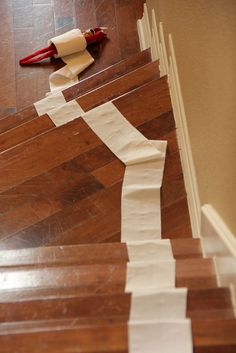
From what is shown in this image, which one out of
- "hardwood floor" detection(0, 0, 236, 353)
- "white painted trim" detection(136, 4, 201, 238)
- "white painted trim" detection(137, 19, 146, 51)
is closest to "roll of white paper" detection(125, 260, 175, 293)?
"hardwood floor" detection(0, 0, 236, 353)

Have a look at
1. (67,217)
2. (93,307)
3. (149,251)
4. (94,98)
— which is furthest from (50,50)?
(93,307)

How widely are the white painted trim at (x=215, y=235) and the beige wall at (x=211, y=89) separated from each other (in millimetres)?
21

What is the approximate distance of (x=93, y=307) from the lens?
1.23m

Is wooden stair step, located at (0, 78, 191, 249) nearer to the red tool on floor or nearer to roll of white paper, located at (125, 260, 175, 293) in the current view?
roll of white paper, located at (125, 260, 175, 293)

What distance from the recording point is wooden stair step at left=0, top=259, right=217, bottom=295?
4.51 ft

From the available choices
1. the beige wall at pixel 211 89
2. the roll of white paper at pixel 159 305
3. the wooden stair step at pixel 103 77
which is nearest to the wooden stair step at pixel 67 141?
the beige wall at pixel 211 89

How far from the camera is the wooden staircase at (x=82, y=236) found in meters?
1.02

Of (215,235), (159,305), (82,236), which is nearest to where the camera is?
(159,305)

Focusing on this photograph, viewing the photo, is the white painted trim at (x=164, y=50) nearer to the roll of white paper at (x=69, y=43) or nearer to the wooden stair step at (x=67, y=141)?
the wooden stair step at (x=67, y=141)

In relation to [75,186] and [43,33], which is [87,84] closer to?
[43,33]

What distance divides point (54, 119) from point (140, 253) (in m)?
0.95

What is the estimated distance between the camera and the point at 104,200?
1.87 m

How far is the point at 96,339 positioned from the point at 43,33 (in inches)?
99.3

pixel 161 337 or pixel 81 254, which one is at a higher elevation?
pixel 161 337
